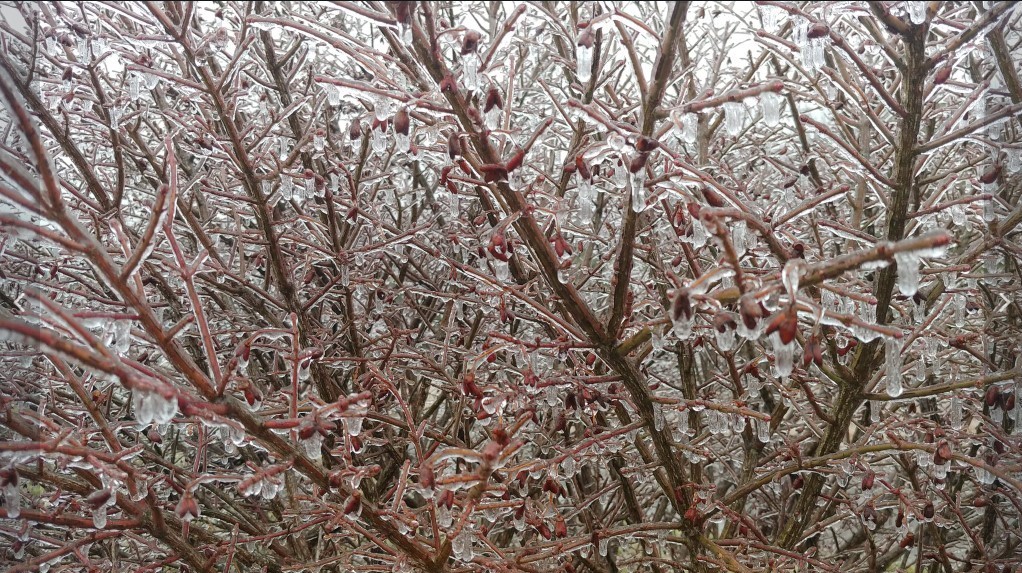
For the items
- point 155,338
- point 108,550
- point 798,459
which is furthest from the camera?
point 108,550

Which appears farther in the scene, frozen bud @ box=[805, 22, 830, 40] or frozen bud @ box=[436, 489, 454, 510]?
frozen bud @ box=[805, 22, 830, 40]

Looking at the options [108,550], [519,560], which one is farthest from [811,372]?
[108,550]

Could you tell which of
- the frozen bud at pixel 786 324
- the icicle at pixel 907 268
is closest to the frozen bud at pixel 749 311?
the frozen bud at pixel 786 324

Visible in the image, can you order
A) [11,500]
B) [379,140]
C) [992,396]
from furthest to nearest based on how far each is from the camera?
[992,396] < [379,140] < [11,500]

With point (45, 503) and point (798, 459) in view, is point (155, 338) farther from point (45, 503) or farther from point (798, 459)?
point (798, 459)

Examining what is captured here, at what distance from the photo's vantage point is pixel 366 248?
8.70 feet

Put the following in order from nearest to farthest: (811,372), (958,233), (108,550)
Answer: (108,550) → (811,372) → (958,233)

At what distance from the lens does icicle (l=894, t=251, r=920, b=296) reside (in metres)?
1.25

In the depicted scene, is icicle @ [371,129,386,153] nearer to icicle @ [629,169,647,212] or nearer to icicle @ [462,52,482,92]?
icicle @ [462,52,482,92]

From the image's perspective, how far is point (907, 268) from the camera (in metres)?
1.30

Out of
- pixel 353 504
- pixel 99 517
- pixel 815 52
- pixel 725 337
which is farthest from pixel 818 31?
pixel 99 517

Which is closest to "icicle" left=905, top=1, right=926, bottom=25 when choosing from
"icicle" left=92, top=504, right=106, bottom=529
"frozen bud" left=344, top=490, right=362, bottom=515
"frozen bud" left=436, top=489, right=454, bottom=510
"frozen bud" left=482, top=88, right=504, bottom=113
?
"frozen bud" left=482, top=88, right=504, bottom=113

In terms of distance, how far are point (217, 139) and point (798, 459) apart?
7.96 ft

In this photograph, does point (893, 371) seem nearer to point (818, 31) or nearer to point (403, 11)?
point (818, 31)
